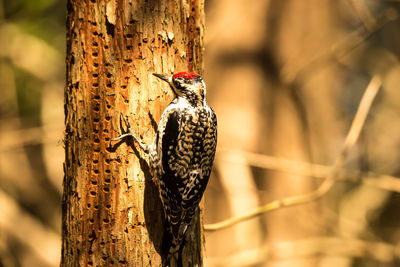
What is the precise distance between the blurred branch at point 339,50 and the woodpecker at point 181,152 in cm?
211

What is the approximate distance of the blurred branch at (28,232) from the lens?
5168 millimetres

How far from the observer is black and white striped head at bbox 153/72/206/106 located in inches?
86.7

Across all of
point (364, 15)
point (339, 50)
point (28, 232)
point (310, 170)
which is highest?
point (339, 50)

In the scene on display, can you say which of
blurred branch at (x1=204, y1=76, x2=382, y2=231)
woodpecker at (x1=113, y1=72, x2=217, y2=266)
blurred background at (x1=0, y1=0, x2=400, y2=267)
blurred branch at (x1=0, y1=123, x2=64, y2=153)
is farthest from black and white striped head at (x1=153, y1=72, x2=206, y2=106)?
blurred branch at (x1=0, y1=123, x2=64, y2=153)

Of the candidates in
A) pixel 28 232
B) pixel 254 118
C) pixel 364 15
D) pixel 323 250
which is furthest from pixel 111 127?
pixel 28 232

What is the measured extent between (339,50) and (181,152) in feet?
8.95

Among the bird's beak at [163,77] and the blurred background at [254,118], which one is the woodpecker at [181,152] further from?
the blurred background at [254,118]

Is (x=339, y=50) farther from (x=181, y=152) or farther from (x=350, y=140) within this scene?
(x=181, y=152)

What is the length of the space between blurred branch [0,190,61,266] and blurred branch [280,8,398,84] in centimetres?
336

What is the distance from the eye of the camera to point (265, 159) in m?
3.96

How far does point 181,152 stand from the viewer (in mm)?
2404

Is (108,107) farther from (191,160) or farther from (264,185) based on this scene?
(264,185)

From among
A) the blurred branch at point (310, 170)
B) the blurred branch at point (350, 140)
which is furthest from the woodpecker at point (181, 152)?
the blurred branch at point (310, 170)

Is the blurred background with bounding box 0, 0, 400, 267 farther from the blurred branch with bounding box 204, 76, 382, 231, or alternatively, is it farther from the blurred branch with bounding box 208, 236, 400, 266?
the blurred branch with bounding box 204, 76, 382, 231
